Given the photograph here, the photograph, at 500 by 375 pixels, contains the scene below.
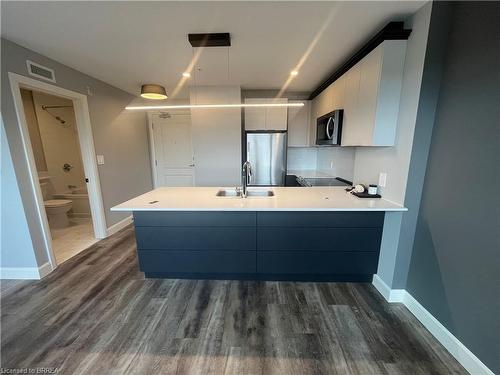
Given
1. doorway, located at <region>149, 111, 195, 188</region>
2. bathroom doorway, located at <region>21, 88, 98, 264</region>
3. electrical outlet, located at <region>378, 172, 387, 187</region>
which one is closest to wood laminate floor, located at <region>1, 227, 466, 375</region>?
electrical outlet, located at <region>378, 172, 387, 187</region>

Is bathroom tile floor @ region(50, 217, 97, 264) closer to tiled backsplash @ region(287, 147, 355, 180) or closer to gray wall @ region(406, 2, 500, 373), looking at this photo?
tiled backsplash @ region(287, 147, 355, 180)

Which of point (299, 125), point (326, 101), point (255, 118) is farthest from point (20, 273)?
point (299, 125)

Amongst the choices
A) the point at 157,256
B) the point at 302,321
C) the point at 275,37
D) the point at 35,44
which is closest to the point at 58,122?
the point at 35,44

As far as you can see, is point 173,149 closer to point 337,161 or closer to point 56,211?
point 56,211

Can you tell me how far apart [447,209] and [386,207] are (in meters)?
0.38

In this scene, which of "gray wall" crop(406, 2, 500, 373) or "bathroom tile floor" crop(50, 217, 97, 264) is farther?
"bathroom tile floor" crop(50, 217, 97, 264)

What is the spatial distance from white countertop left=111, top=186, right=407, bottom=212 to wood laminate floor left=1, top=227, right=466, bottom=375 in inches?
35.0

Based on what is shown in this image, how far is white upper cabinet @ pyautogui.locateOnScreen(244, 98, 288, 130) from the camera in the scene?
373cm

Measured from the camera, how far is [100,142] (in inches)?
126

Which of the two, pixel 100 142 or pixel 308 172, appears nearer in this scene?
pixel 100 142

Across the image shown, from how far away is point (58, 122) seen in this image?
4.09 metres

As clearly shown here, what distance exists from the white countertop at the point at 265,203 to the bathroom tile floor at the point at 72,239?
1660 millimetres

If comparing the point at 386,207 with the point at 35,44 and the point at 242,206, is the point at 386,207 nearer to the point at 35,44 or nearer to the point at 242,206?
the point at 242,206

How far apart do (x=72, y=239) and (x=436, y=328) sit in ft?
15.2
